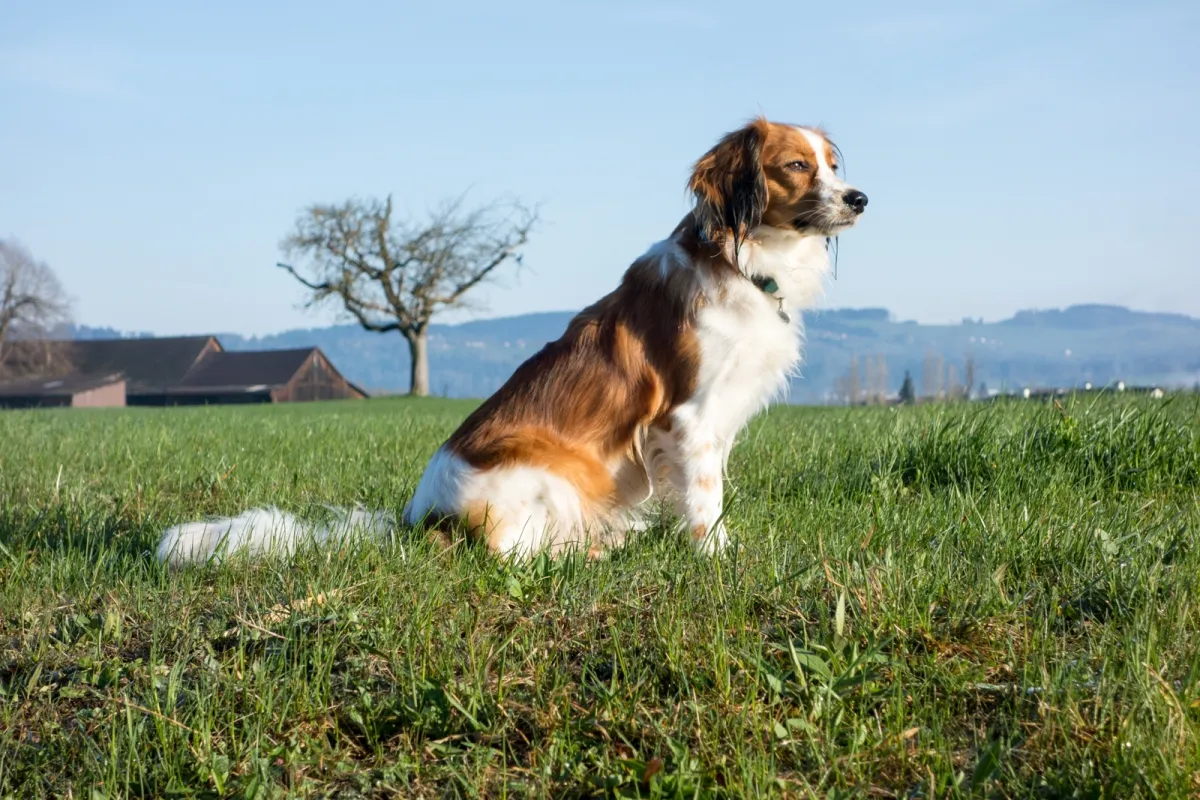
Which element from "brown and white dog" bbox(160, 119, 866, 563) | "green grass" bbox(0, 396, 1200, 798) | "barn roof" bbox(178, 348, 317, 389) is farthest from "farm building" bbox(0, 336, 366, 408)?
"green grass" bbox(0, 396, 1200, 798)

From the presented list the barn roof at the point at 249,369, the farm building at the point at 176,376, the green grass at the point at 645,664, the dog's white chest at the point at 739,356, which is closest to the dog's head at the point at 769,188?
the dog's white chest at the point at 739,356

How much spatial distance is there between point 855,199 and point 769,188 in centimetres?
41

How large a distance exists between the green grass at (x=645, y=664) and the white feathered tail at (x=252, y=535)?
0.13 m

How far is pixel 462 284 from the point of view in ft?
182

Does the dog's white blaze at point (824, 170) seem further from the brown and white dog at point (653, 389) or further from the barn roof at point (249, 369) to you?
the barn roof at point (249, 369)

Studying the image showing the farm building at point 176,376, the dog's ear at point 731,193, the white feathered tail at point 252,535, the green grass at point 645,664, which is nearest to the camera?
the green grass at point 645,664

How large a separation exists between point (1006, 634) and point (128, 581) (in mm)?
3298

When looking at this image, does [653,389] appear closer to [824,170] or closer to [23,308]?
[824,170]

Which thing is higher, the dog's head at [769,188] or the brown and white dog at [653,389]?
the dog's head at [769,188]

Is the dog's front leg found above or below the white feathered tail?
above

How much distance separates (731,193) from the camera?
473cm

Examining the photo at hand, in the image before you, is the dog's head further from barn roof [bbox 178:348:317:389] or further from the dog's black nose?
barn roof [bbox 178:348:317:389]

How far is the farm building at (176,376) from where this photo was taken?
82188mm

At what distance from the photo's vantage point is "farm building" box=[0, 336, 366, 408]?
82.2 meters
